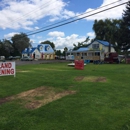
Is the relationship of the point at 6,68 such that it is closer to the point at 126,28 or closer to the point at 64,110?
the point at 64,110

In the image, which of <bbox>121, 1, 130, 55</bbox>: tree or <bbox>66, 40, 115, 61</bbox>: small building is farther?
<bbox>66, 40, 115, 61</bbox>: small building

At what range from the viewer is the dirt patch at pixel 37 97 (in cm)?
722

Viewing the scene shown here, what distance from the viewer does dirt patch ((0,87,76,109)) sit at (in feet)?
23.7

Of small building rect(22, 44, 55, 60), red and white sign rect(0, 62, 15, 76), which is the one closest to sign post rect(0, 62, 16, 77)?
red and white sign rect(0, 62, 15, 76)

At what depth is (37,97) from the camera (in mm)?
8094

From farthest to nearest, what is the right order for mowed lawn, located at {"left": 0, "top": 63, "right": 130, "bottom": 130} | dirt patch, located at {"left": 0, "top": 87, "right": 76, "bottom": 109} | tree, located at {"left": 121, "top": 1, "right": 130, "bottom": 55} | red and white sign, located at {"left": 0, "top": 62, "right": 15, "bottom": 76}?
tree, located at {"left": 121, "top": 1, "right": 130, "bottom": 55}, red and white sign, located at {"left": 0, "top": 62, "right": 15, "bottom": 76}, dirt patch, located at {"left": 0, "top": 87, "right": 76, "bottom": 109}, mowed lawn, located at {"left": 0, "top": 63, "right": 130, "bottom": 130}

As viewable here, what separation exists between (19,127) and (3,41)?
85.9 meters

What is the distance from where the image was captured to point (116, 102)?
23.6 ft

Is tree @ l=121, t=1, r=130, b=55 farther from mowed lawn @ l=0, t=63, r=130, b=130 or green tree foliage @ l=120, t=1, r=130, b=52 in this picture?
mowed lawn @ l=0, t=63, r=130, b=130

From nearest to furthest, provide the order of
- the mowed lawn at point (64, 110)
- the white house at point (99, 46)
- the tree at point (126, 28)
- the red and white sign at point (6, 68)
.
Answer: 1. the mowed lawn at point (64, 110)
2. the red and white sign at point (6, 68)
3. the tree at point (126, 28)
4. the white house at point (99, 46)

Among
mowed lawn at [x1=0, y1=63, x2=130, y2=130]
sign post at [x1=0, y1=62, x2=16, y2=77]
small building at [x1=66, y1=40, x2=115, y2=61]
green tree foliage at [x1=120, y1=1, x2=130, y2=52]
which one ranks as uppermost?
green tree foliage at [x1=120, y1=1, x2=130, y2=52]

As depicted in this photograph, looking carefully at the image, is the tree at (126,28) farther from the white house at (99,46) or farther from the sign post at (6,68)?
the sign post at (6,68)

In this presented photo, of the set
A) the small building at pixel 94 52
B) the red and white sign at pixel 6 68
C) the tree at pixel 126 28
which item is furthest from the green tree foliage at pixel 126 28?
the red and white sign at pixel 6 68

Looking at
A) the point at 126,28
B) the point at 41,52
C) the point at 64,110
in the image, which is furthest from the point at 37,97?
the point at 41,52
